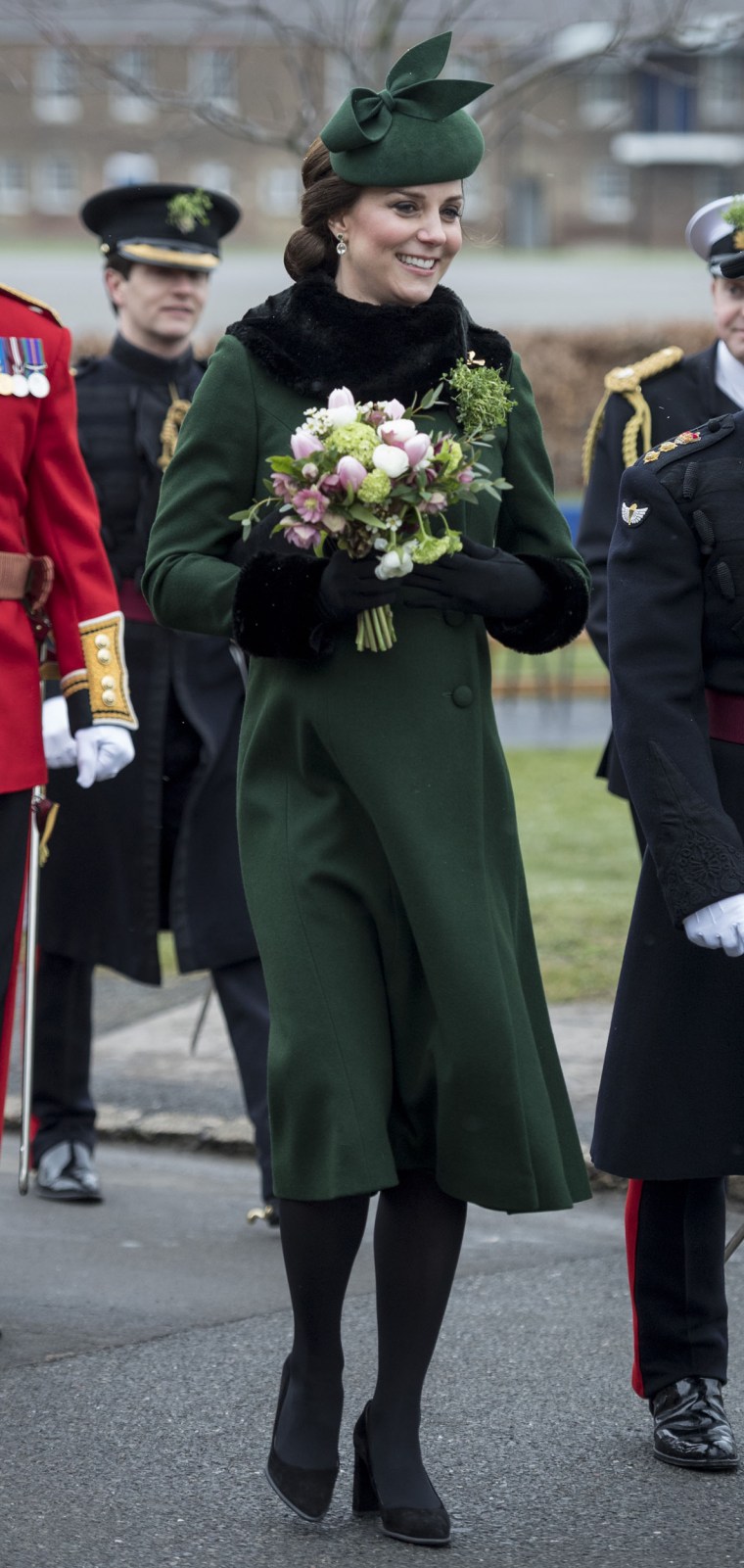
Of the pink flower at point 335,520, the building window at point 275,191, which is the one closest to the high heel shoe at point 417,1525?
the pink flower at point 335,520

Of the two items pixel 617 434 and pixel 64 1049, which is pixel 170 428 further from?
pixel 64 1049

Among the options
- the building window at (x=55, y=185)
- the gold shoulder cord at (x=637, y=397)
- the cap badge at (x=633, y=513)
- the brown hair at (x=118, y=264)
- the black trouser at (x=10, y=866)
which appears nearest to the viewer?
the cap badge at (x=633, y=513)

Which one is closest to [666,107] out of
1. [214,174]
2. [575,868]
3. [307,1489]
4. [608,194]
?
[608,194]

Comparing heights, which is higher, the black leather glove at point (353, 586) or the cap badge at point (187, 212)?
the cap badge at point (187, 212)

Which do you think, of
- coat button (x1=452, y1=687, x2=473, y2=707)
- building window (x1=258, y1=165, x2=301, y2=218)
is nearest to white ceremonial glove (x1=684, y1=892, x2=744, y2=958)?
coat button (x1=452, y1=687, x2=473, y2=707)

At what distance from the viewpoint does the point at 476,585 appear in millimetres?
3160

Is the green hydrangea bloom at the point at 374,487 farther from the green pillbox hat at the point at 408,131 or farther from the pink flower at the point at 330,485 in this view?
the green pillbox hat at the point at 408,131

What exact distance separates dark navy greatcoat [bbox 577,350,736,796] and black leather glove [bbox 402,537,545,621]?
160 centimetres

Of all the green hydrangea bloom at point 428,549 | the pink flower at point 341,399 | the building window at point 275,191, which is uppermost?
the building window at point 275,191

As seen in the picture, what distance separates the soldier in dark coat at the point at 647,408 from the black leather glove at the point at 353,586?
177 cm

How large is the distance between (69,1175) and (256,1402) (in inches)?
58.8

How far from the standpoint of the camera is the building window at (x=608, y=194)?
182 ft

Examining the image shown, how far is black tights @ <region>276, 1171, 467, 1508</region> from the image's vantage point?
3.20 meters

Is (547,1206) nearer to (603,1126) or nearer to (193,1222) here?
(603,1126)
